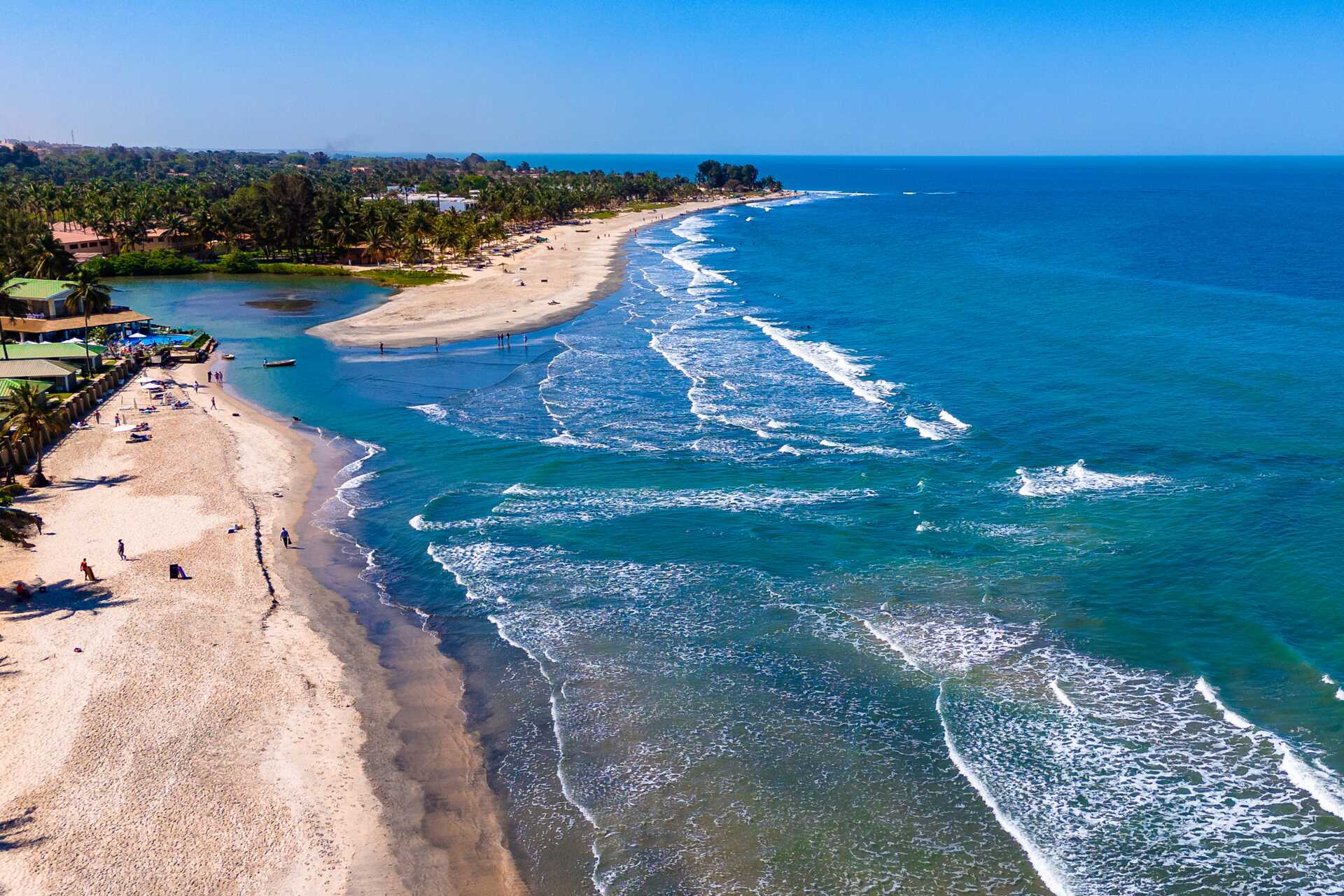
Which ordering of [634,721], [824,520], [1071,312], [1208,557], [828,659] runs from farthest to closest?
[1071,312] < [824,520] < [1208,557] < [828,659] < [634,721]

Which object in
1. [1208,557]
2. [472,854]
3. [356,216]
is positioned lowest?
[472,854]

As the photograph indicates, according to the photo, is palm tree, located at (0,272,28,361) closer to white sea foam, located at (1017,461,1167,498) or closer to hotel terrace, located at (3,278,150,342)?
hotel terrace, located at (3,278,150,342)

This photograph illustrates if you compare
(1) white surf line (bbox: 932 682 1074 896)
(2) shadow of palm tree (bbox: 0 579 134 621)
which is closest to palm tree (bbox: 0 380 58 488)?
(2) shadow of palm tree (bbox: 0 579 134 621)

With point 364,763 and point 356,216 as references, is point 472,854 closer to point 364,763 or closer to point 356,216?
point 364,763

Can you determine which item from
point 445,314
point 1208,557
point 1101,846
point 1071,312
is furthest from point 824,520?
point 445,314

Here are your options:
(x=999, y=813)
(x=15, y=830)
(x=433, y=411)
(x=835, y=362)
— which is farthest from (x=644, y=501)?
(x=835, y=362)

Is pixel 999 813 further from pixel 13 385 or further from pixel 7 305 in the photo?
pixel 7 305
